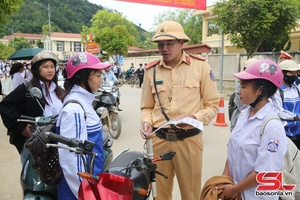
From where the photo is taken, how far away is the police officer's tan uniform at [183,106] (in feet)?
7.93

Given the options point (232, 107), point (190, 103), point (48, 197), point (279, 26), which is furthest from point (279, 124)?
point (279, 26)

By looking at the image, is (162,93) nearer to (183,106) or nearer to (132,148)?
(183,106)

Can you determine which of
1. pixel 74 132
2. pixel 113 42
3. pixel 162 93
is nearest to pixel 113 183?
pixel 74 132

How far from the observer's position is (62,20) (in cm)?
8719

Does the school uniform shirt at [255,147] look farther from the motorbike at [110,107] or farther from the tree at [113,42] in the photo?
the tree at [113,42]

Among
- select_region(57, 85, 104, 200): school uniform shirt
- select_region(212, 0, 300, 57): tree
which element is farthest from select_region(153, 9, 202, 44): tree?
select_region(57, 85, 104, 200): school uniform shirt

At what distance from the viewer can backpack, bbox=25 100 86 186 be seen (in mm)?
1645

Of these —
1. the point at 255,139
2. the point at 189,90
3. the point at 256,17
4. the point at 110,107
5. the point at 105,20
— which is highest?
the point at 105,20

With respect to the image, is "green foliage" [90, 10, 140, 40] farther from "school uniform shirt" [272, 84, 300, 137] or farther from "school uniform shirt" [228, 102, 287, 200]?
"school uniform shirt" [228, 102, 287, 200]

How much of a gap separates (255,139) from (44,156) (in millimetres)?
1218

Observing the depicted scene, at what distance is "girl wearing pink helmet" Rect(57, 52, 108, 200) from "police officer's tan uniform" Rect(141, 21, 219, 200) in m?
A: 0.68

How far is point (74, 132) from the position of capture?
5.61 feet

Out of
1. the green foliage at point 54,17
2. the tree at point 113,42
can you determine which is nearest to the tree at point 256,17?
the tree at point 113,42

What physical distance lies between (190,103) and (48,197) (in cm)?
125
